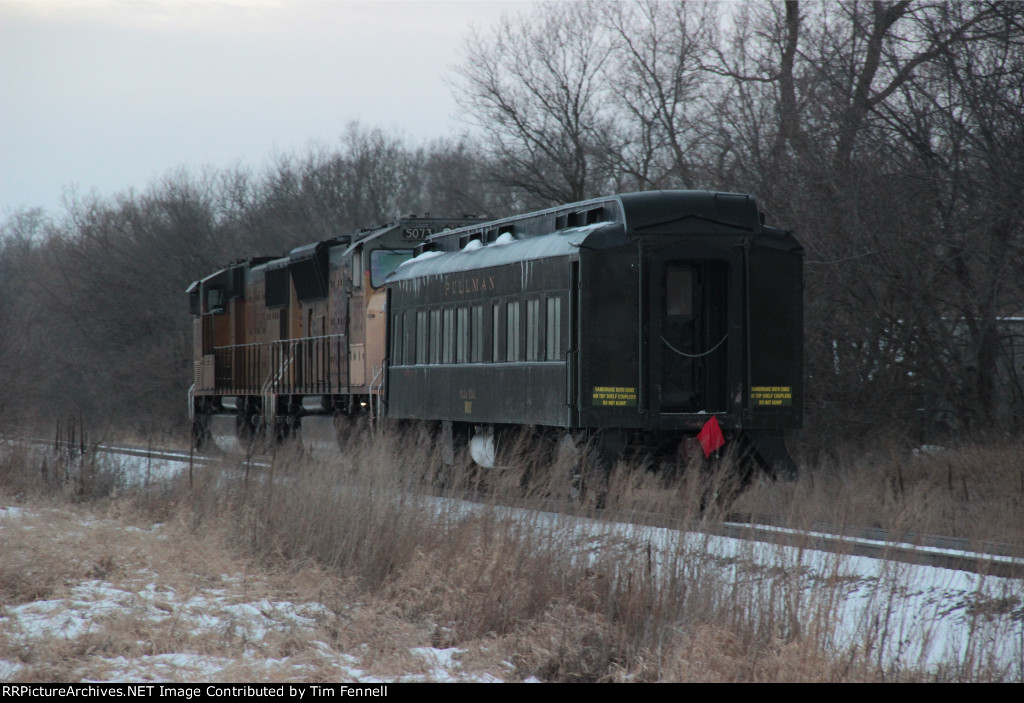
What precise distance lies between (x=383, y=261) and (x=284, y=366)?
4.43m

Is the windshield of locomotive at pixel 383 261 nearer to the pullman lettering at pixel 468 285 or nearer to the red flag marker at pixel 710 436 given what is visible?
the pullman lettering at pixel 468 285

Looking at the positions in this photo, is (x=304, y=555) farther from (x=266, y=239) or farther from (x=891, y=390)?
(x=266, y=239)

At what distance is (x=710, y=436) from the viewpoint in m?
11.0

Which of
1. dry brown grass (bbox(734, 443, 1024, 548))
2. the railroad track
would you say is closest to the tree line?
dry brown grass (bbox(734, 443, 1024, 548))

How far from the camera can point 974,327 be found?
16.5 metres

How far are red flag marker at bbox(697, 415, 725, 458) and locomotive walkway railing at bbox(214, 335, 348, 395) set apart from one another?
7.96 metres

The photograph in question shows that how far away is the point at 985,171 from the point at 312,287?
1105 centimetres

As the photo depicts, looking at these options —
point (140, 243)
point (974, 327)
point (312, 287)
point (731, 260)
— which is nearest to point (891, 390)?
point (974, 327)

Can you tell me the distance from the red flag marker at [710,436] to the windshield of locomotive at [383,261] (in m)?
7.26

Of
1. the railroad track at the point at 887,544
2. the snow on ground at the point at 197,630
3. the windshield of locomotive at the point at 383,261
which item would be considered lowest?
the snow on ground at the point at 197,630

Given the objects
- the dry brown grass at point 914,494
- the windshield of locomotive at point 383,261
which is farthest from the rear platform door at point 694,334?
the windshield of locomotive at point 383,261

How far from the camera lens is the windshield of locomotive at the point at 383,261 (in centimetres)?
1702

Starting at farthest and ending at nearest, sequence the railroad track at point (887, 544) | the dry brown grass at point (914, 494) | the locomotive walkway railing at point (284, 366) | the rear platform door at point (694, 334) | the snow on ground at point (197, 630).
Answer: the locomotive walkway railing at point (284, 366) < the rear platform door at point (694, 334) < the dry brown grass at point (914, 494) < the railroad track at point (887, 544) < the snow on ground at point (197, 630)

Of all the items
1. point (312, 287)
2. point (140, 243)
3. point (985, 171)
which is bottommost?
point (312, 287)
